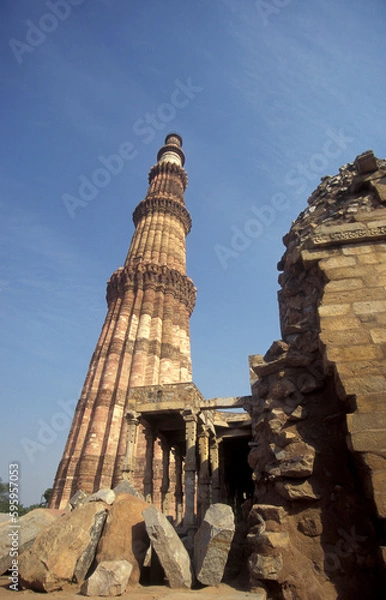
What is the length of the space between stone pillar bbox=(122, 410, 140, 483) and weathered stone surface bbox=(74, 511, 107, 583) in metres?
6.33

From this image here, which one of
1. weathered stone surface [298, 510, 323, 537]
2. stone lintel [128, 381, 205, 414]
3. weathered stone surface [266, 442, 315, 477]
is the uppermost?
stone lintel [128, 381, 205, 414]

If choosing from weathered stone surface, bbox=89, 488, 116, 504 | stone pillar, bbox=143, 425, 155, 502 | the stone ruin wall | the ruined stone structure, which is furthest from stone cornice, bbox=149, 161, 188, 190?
weathered stone surface, bbox=89, 488, 116, 504

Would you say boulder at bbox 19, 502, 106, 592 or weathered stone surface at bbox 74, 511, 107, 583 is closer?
boulder at bbox 19, 502, 106, 592

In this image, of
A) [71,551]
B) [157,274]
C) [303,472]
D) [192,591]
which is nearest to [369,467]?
[303,472]

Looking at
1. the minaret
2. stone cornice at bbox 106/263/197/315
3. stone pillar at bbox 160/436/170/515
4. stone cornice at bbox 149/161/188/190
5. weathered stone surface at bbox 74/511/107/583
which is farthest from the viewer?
stone cornice at bbox 149/161/188/190

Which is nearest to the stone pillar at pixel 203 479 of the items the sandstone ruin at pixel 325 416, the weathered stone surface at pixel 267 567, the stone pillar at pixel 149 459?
the sandstone ruin at pixel 325 416

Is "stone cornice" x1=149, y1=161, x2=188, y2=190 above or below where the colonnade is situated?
above

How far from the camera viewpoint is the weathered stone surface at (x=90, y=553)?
11.2ft

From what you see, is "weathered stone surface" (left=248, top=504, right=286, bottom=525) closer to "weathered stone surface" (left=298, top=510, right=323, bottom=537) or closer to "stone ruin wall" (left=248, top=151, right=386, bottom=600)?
"stone ruin wall" (left=248, top=151, right=386, bottom=600)

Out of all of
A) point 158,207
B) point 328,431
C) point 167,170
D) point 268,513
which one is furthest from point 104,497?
point 167,170

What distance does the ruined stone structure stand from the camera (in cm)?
1028

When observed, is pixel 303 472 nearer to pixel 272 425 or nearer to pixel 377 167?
pixel 272 425

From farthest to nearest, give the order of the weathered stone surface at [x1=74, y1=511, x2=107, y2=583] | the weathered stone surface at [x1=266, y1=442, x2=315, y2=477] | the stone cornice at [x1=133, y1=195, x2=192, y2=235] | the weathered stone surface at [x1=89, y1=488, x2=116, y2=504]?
the stone cornice at [x1=133, y1=195, x2=192, y2=235]
the weathered stone surface at [x1=89, y1=488, x2=116, y2=504]
the weathered stone surface at [x1=266, y1=442, x2=315, y2=477]
the weathered stone surface at [x1=74, y1=511, x2=107, y2=583]

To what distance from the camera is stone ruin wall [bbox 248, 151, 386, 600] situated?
313 cm
